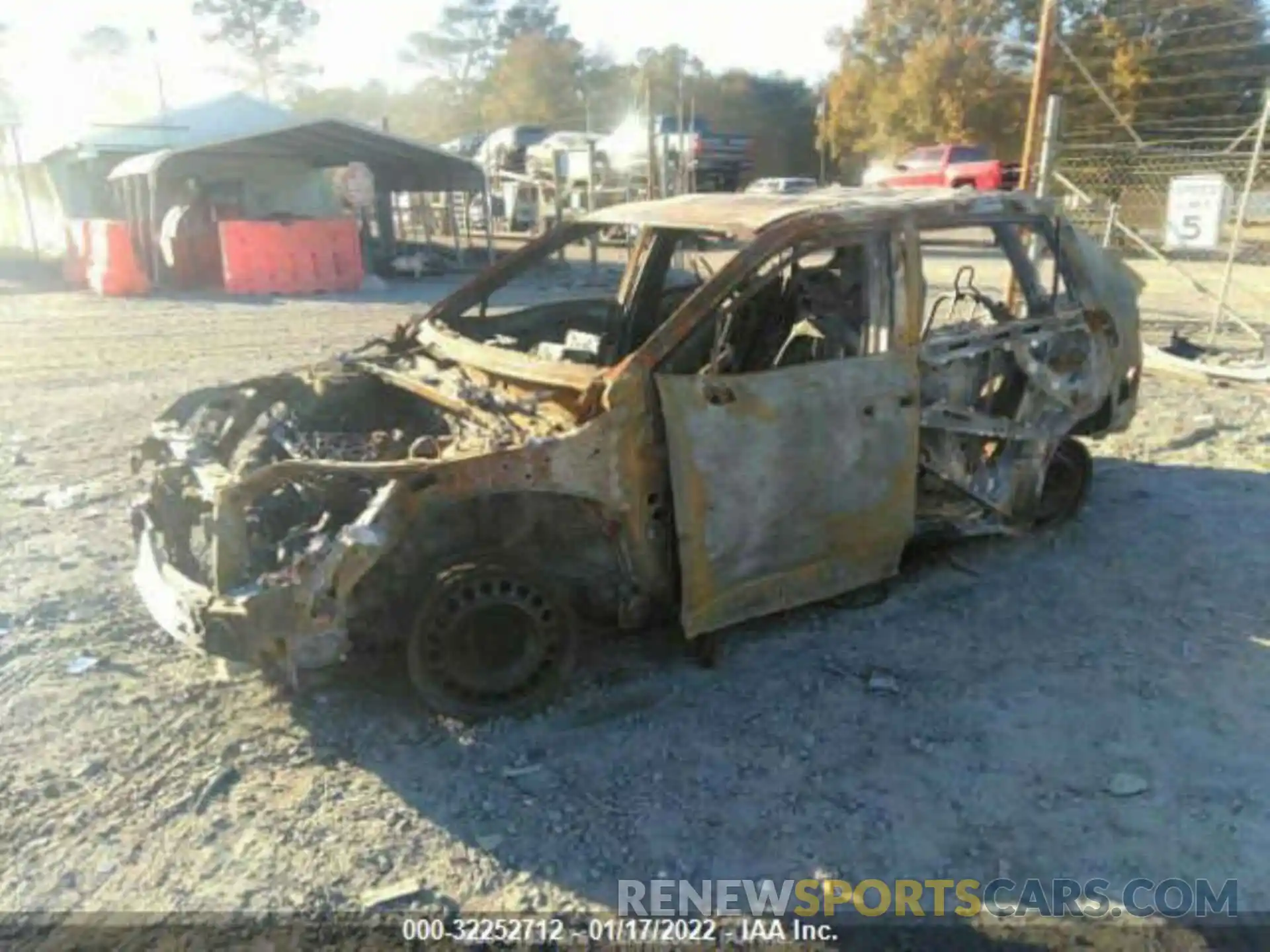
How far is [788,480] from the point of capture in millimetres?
3736

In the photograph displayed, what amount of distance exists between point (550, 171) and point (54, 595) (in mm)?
21069

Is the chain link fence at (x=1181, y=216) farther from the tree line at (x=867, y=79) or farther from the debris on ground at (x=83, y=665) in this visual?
the debris on ground at (x=83, y=665)

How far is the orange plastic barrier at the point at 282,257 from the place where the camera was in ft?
55.2

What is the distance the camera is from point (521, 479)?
3344 mm

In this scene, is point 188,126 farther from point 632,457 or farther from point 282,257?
point 632,457

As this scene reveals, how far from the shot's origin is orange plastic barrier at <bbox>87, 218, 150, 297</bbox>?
17016mm

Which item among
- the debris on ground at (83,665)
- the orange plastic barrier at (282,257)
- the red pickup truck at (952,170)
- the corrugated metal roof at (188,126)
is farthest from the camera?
the corrugated metal roof at (188,126)

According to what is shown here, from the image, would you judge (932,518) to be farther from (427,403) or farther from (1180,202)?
(1180,202)

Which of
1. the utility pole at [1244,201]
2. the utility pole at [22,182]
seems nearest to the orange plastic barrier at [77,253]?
the utility pole at [22,182]

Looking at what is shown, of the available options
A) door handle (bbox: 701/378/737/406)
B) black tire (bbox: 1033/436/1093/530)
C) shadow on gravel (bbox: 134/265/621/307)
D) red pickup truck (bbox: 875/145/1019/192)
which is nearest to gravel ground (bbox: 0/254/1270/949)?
black tire (bbox: 1033/436/1093/530)

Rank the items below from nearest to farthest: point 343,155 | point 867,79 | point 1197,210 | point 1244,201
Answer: point 1244,201
point 1197,210
point 343,155
point 867,79

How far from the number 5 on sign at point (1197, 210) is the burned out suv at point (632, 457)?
552 cm

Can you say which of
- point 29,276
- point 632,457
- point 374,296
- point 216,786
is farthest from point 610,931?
point 29,276

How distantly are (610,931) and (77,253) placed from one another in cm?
1991
